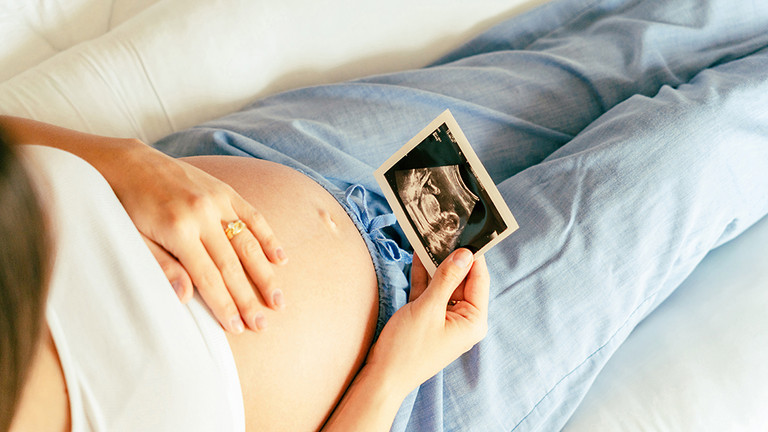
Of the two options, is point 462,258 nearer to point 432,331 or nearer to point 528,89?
point 432,331

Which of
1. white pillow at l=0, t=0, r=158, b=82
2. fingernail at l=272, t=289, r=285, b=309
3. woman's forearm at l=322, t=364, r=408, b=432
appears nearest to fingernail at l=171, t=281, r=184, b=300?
fingernail at l=272, t=289, r=285, b=309

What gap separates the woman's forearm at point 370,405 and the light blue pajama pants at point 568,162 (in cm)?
8

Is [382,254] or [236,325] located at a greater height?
[236,325]

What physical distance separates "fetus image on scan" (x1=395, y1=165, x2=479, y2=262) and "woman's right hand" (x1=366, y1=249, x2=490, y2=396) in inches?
1.9

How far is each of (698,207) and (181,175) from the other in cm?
86

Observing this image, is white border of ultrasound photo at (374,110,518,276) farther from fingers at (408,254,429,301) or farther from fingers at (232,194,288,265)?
fingers at (232,194,288,265)

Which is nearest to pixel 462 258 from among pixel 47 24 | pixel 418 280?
pixel 418 280

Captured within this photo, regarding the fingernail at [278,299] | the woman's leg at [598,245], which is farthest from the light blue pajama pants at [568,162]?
the fingernail at [278,299]

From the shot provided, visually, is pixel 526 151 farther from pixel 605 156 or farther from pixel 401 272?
pixel 401 272

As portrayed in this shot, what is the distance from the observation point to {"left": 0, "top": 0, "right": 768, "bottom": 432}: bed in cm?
→ 88

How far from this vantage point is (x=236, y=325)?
0.64 meters

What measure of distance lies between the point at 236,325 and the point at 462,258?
33 centimetres

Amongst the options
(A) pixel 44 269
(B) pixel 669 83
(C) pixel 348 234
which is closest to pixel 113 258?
(A) pixel 44 269

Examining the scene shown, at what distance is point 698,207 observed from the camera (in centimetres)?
92
